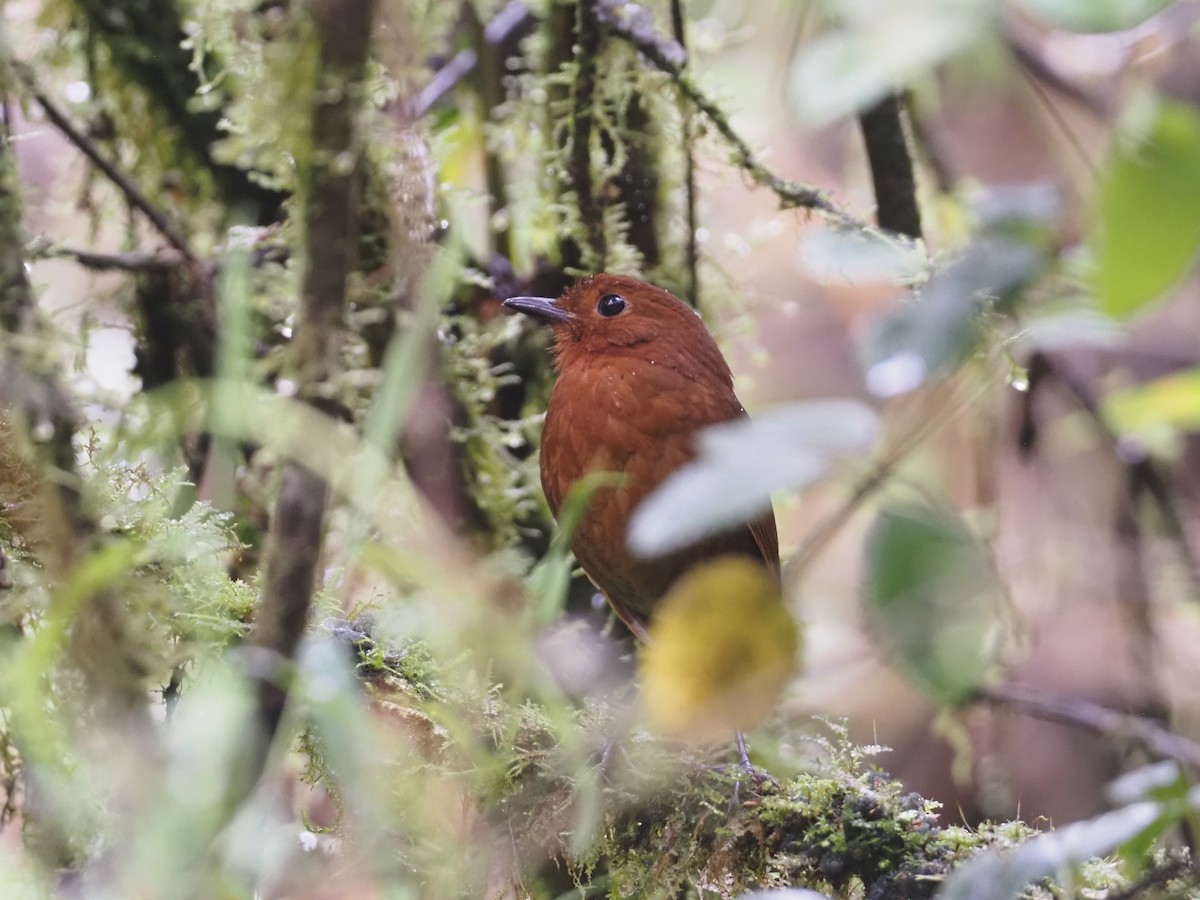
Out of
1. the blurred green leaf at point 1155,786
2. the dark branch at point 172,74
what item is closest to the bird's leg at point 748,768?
the blurred green leaf at point 1155,786

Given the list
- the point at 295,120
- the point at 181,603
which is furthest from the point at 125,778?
the point at 295,120

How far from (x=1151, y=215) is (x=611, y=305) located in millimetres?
2063

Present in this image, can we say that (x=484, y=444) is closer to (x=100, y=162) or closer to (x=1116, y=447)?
(x=100, y=162)

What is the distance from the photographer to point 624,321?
2.83m

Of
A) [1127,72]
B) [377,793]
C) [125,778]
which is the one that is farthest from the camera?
[1127,72]

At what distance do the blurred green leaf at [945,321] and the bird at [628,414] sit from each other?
142 centimetres

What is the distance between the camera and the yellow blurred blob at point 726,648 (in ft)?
3.50

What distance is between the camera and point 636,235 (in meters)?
3.10

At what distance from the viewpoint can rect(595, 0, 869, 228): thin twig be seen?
2.77m

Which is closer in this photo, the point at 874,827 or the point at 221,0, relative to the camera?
the point at 874,827

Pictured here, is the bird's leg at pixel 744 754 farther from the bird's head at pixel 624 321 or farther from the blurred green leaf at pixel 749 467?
the blurred green leaf at pixel 749 467

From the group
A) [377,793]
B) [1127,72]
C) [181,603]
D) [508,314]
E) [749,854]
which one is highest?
[1127,72]

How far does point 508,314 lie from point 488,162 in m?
0.42

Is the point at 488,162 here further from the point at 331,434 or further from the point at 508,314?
the point at 331,434
